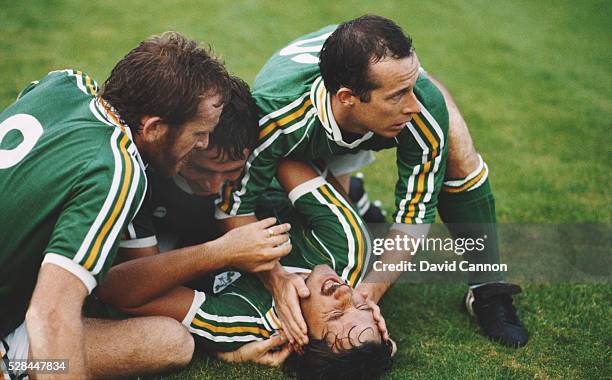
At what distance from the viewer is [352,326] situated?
10.6ft

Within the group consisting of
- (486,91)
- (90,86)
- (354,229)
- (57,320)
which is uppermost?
(90,86)

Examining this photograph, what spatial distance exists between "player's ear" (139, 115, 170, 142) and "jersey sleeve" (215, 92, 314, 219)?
0.74m

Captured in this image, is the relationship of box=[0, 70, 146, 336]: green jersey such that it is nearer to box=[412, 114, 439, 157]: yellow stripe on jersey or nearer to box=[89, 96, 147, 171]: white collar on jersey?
box=[89, 96, 147, 171]: white collar on jersey

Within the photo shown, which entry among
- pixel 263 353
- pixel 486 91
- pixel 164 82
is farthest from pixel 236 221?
pixel 486 91

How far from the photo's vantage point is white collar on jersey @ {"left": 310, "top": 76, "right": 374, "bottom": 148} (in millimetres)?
3686

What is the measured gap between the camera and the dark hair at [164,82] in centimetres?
307

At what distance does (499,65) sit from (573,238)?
4942mm

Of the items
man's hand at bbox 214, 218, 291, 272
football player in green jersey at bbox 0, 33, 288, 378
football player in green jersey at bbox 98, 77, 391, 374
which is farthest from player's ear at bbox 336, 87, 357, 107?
man's hand at bbox 214, 218, 291, 272

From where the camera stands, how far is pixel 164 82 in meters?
3.10

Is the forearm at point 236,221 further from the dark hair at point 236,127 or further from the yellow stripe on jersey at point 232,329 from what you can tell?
the yellow stripe on jersey at point 232,329

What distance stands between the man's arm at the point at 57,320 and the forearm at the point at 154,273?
0.81 meters

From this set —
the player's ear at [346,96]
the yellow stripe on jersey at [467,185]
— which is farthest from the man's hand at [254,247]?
the yellow stripe on jersey at [467,185]

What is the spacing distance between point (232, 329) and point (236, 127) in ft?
3.52

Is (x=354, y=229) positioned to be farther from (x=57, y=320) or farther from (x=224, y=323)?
(x=57, y=320)
